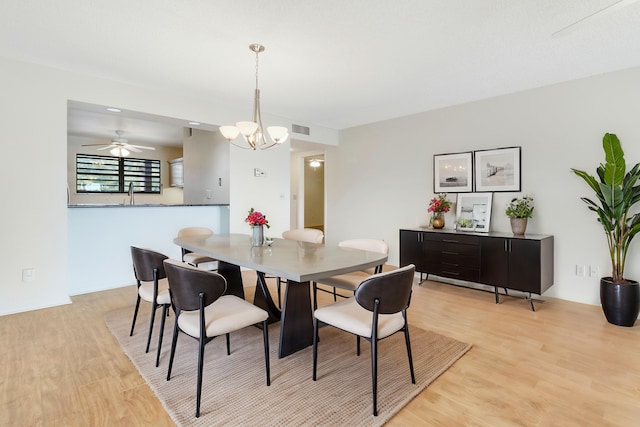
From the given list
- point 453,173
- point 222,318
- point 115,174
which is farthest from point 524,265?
point 115,174

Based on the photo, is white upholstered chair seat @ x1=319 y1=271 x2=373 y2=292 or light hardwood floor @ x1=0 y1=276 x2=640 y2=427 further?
white upholstered chair seat @ x1=319 y1=271 x2=373 y2=292

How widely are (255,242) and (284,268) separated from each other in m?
1.00

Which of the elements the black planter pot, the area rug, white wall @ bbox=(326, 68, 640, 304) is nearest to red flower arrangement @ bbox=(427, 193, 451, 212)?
white wall @ bbox=(326, 68, 640, 304)

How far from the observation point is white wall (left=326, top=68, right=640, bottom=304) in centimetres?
334

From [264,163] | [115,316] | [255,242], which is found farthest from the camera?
[264,163]

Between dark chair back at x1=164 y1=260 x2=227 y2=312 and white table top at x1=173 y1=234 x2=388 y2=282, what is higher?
white table top at x1=173 y1=234 x2=388 y2=282

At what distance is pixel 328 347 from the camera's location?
248 centimetres

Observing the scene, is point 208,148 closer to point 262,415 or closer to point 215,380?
point 215,380

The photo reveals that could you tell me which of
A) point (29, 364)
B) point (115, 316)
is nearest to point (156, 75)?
point (115, 316)

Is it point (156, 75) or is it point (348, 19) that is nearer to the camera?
point (348, 19)

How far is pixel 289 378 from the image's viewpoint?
203cm

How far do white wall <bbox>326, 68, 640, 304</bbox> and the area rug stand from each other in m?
2.14

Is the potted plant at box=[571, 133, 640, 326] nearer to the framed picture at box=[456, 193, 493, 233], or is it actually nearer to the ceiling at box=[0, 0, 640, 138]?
the ceiling at box=[0, 0, 640, 138]

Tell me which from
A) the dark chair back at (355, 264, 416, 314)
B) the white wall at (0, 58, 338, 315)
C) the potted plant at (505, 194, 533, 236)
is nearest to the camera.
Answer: the dark chair back at (355, 264, 416, 314)
